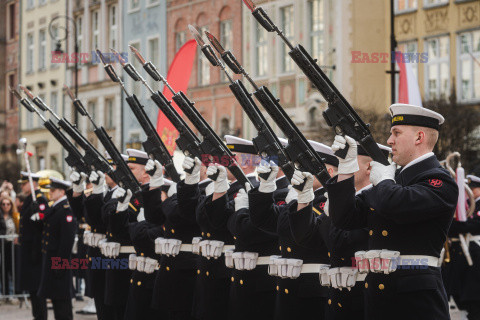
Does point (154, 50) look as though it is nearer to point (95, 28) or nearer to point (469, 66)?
point (95, 28)

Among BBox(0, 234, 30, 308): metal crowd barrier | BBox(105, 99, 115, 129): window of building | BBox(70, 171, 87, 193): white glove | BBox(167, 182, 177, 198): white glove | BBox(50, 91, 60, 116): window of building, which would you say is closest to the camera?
BBox(167, 182, 177, 198): white glove

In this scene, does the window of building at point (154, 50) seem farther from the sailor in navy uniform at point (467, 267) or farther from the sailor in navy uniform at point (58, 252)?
the sailor in navy uniform at point (467, 267)

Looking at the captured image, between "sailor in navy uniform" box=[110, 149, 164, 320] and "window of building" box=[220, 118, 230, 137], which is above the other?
"window of building" box=[220, 118, 230, 137]

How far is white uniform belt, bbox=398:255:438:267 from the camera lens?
5.61m

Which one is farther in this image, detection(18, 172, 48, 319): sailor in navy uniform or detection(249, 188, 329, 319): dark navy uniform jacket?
detection(18, 172, 48, 319): sailor in navy uniform

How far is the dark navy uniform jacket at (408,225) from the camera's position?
5488mm

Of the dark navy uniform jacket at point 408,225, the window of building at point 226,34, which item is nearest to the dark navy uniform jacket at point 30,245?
the dark navy uniform jacket at point 408,225

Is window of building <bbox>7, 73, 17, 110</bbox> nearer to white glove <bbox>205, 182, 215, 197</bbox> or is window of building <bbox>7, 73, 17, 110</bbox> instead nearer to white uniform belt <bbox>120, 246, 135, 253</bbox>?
white uniform belt <bbox>120, 246, 135, 253</bbox>

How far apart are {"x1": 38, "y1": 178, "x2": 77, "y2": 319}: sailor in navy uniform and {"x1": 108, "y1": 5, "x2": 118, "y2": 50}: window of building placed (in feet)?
87.5

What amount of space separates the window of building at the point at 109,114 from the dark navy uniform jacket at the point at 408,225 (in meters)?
33.4

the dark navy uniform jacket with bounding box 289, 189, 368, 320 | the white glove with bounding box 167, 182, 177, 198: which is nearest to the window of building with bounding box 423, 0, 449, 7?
the white glove with bounding box 167, 182, 177, 198

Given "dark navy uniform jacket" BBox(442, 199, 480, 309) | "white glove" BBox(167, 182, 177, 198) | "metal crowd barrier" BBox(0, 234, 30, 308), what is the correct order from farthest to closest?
"metal crowd barrier" BBox(0, 234, 30, 308)
"dark navy uniform jacket" BBox(442, 199, 480, 309)
"white glove" BBox(167, 182, 177, 198)

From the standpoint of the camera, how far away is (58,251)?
11805 millimetres

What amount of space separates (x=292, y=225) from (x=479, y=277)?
584 cm
